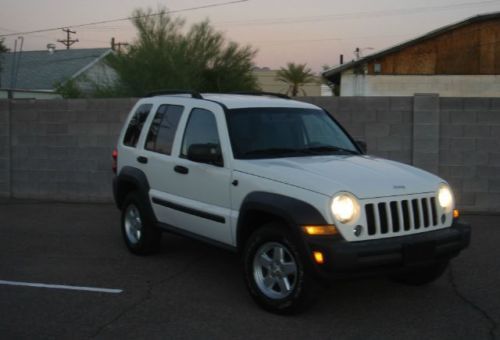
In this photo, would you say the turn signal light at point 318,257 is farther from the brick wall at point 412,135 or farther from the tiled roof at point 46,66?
the tiled roof at point 46,66

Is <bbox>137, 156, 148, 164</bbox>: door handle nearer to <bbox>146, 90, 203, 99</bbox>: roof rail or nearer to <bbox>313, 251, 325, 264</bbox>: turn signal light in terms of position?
<bbox>146, 90, 203, 99</bbox>: roof rail

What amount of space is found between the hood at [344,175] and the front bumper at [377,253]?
0.38 m

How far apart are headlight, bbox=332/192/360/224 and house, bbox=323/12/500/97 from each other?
69.6 ft

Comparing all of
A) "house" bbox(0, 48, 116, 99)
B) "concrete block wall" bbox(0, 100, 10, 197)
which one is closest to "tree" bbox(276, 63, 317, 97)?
"house" bbox(0, 48, 116, 99)

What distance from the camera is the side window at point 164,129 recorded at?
22.4 feet

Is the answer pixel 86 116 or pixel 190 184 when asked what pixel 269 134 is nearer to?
pixel 190 184

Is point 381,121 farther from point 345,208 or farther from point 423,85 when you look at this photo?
point 423,85

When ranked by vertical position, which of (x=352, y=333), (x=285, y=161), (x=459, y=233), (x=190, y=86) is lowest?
(x=352, y=333)

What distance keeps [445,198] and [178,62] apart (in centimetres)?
1765

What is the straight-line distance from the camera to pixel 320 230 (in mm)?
4844

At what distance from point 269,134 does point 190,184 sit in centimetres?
94

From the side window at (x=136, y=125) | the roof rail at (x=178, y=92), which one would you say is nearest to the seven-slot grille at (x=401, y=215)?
the roof rail at (x=178, y=92)

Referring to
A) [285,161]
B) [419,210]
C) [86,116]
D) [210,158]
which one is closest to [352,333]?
[419,210]

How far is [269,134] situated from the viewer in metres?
6.16
